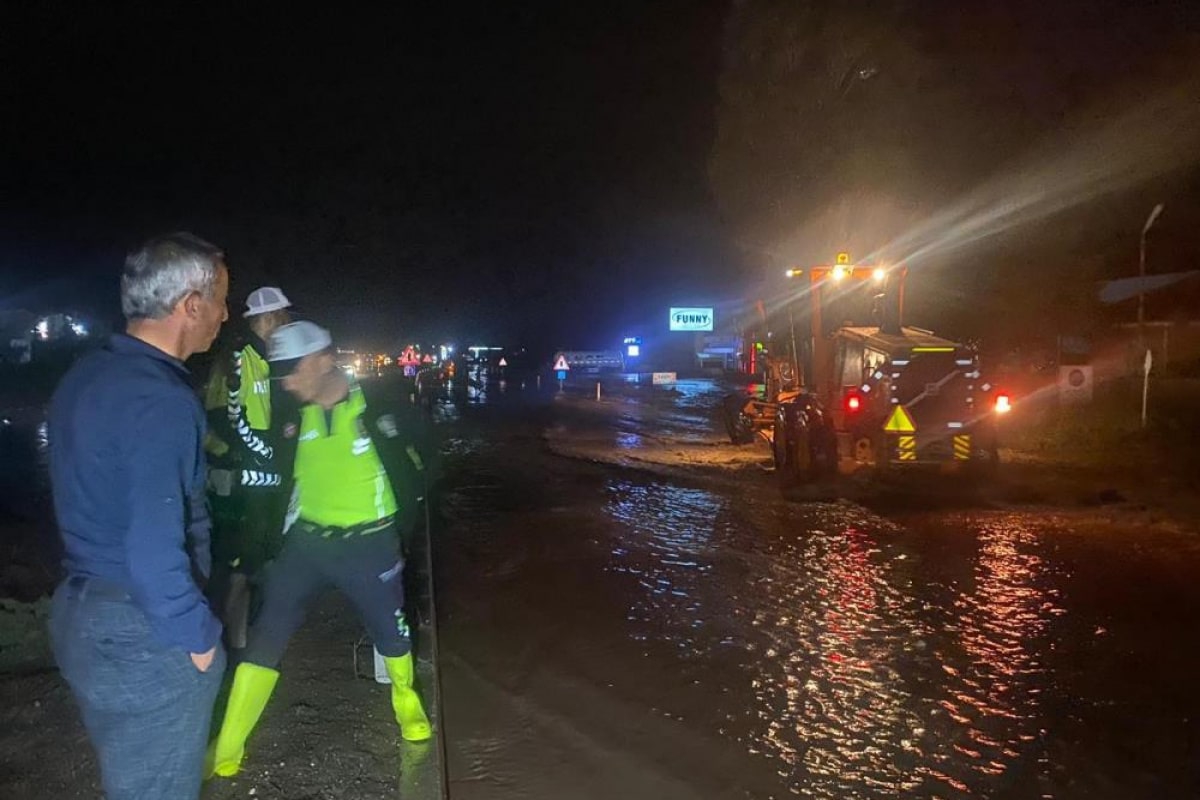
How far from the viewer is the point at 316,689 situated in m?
5.63

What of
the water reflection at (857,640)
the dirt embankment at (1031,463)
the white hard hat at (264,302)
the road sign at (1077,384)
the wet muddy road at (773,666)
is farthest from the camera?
the road sign at (1077,384)

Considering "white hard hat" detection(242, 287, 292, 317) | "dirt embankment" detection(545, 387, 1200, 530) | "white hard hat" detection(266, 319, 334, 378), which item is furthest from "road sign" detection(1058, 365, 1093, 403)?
"white hard hat" detection(266, 319, 334, 378)

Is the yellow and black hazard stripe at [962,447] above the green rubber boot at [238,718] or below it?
above

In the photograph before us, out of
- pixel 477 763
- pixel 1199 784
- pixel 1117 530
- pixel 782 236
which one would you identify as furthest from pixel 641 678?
pixel 782 236

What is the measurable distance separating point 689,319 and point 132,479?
213ft

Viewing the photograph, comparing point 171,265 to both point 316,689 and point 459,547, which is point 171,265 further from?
point 459,547

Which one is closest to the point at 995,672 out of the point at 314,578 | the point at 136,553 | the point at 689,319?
the point at 314,578

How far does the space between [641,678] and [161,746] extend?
3890mm

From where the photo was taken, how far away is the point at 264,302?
17.7ft

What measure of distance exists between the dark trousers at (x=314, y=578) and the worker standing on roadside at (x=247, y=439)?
48 centimetres

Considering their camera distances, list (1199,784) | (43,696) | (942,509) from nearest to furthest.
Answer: (1199,784)
(43,696)
(942,509)

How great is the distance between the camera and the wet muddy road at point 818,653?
4996 millimetres

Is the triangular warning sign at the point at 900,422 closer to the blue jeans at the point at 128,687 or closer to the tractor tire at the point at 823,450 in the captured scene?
the tractor tire at the point at 823,450

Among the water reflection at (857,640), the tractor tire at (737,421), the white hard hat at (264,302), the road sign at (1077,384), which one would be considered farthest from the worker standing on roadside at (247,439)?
the road sign at (1077,384)
